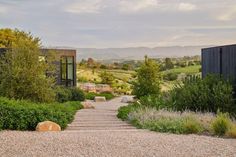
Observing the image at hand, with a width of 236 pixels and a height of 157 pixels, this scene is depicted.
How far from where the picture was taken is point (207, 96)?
1530 cm

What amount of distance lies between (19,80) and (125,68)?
37.9 meters

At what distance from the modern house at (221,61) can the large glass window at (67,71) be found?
51.8 feet

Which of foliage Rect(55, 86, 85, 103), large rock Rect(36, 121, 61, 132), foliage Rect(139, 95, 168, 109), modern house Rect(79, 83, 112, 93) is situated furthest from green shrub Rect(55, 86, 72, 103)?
large rock Rect(36, 121, 61, 132)

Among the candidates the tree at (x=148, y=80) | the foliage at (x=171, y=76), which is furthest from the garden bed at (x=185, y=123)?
the foliage at (x=171, y=76)

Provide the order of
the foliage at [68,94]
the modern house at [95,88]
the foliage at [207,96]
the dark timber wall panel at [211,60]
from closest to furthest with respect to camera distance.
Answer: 1. the foliage at [207,96]
2. the dark timber wall panel at [211,60]
3. the foliage at [68,94]
4. the modern house at [95,88]

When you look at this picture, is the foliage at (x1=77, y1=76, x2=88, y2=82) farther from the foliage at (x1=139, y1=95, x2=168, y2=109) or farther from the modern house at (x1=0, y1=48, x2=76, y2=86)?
the foliage at (x1=139, y1=95, x2=168, y2=109)

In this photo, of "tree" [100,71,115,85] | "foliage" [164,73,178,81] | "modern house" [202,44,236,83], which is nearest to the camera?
"modern house" [202,44,236,83]

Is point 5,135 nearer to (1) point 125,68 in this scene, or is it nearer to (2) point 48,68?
(2) point 48,68

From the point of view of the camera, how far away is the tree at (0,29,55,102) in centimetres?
1633

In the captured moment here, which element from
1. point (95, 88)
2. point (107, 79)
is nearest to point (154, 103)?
point (95, 88)

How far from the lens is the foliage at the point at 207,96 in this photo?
49.5ft

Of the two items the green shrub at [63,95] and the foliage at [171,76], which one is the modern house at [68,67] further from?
the foliage at [171,76]

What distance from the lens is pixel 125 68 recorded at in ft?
177

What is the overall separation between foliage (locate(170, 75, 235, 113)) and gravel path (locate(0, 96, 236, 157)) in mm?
4759
